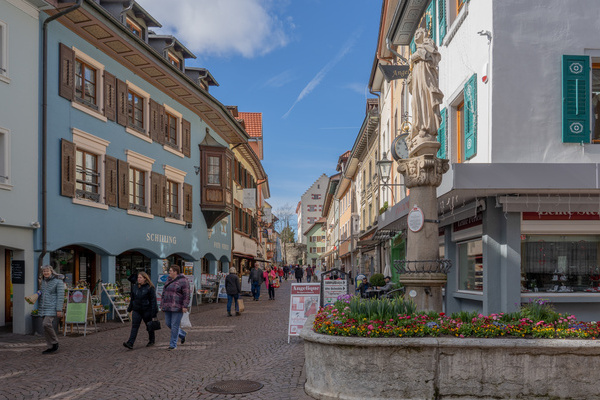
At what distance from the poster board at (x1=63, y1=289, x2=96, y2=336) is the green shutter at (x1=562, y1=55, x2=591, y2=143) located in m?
10.8

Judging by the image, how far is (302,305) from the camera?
488 inches

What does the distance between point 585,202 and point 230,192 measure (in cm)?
1893

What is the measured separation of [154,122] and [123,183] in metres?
3.42

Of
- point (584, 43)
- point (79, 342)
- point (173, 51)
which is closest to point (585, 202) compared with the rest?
point (584, 43)

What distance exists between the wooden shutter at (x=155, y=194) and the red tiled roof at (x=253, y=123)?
2727cm

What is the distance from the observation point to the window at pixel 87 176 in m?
16.4

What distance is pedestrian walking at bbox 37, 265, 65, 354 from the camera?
11.1m

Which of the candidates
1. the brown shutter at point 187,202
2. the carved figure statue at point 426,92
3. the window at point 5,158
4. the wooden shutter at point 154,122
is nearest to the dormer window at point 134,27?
the wooden shutter at point 154,122

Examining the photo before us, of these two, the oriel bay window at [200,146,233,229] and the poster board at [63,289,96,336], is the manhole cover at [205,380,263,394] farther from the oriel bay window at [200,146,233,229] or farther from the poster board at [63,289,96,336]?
the oriel bay window at [200,146,233,229]

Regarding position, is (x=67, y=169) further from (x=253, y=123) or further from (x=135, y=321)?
(x=253, y=123)

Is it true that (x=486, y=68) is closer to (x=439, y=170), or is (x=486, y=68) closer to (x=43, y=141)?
(x=439, y=170)

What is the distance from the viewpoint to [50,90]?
14922 mm

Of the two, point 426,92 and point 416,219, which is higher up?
point 426,92

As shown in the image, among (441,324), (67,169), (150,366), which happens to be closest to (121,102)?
(67,169)
